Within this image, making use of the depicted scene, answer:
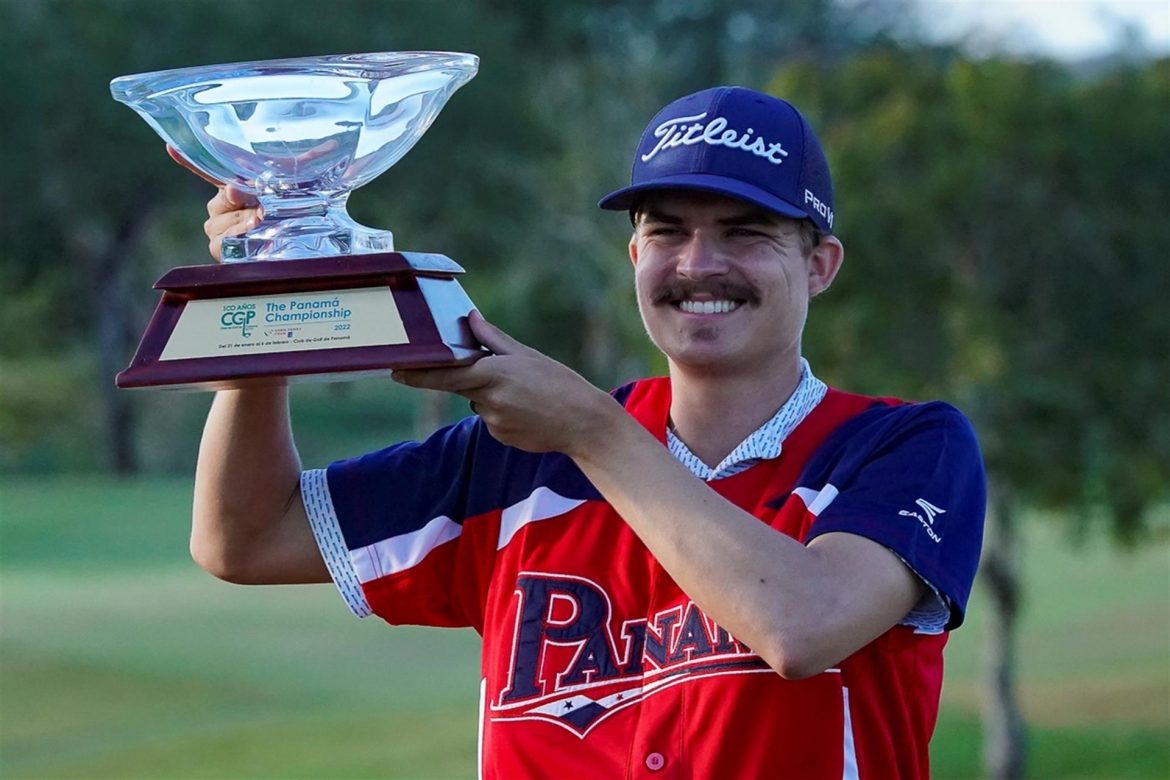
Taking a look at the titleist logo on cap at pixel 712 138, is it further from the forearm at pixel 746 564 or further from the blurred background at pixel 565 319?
the blurred background at pixel 565 319

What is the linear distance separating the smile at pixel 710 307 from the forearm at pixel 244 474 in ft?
1.65

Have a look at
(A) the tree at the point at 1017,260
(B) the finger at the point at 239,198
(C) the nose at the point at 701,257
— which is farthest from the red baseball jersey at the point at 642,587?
(A) the tree at the point at 1017,260

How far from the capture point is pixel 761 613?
1.62 m

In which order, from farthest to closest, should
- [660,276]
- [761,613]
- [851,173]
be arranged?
[851,173] < [660,276] < [761,613]

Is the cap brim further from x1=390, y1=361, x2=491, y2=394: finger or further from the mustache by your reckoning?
x1=390, y1=361, x2=491, y2=394: finger

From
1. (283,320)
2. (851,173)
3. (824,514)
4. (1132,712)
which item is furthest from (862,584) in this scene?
(1132,712)

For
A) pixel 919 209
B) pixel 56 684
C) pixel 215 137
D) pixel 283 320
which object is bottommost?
pixel 56 684

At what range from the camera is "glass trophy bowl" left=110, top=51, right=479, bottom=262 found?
1.90 metres

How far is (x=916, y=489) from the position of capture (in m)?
1.78

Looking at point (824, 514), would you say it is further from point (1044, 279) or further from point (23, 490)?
point (23, 490)

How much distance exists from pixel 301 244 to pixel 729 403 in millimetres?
526

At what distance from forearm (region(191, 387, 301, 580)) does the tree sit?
5.77 metres

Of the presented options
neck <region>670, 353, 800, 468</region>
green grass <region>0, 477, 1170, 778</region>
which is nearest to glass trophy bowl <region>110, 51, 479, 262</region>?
neck <region>670, 353, 800, 468</region>

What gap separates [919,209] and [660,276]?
19.8ft
